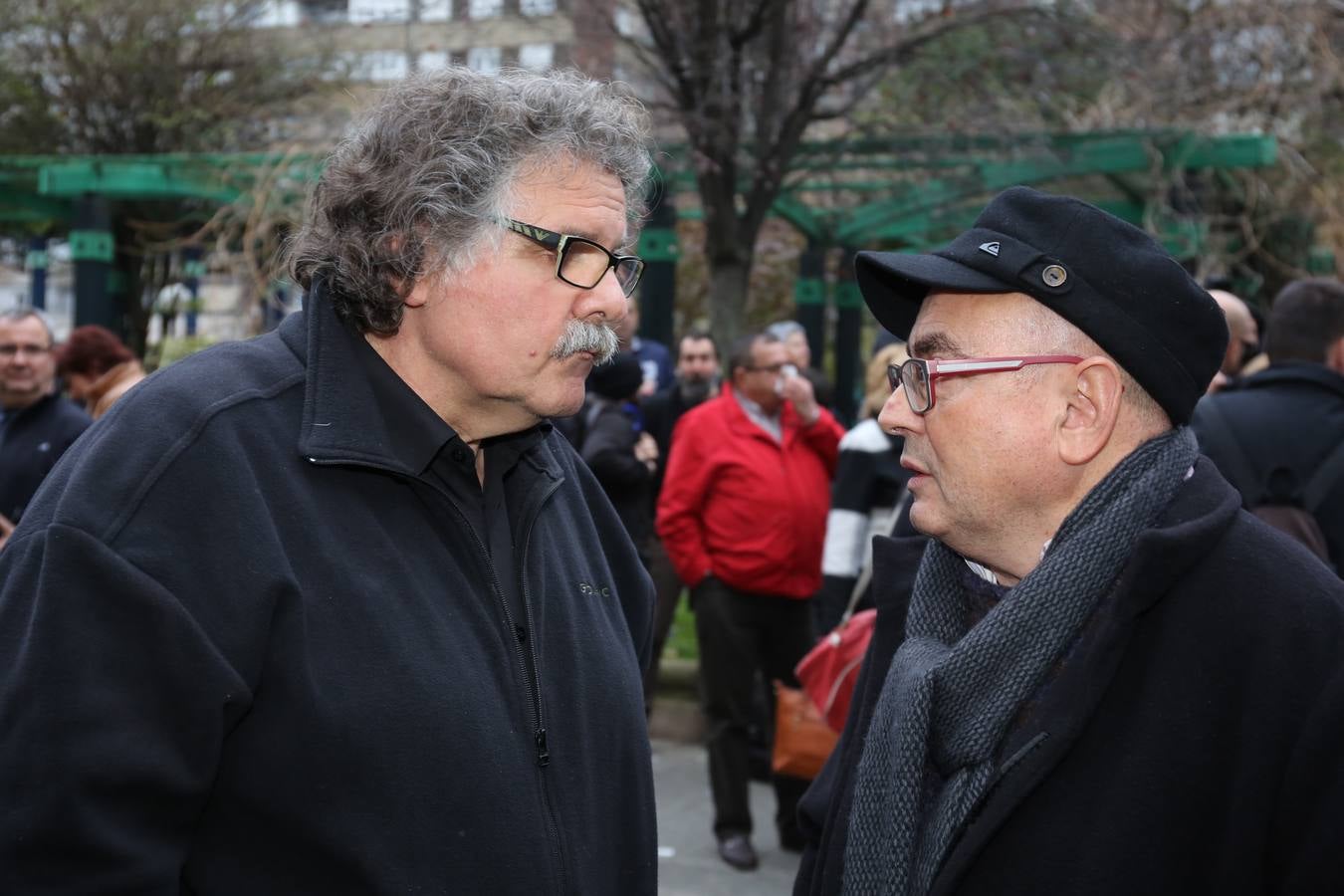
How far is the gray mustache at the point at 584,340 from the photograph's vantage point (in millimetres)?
2010

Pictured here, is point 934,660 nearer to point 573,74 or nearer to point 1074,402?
point 1074,402

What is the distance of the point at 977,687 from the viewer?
1.83 m

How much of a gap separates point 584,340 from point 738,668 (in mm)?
3871

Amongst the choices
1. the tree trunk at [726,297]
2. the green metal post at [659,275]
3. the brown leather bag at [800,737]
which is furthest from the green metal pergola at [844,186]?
the brown leather bag at [800,737]

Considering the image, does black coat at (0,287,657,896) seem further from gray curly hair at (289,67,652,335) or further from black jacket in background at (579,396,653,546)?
black jacket in background at (579,396,653,546)

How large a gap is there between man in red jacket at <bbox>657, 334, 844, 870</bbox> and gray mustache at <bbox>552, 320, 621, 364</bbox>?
3.58 meters

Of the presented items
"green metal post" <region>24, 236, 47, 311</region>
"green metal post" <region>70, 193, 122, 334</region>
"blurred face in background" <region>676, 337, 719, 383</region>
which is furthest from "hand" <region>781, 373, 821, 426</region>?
"green metal post" <region>24, 236, 47, 311</region>

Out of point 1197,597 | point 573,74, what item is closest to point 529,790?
point 1197,597

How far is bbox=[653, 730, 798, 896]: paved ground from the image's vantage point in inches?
206

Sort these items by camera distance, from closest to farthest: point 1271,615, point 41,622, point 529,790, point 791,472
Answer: point 41,622 < point 1271,615 < point 529,790 < point 791,472

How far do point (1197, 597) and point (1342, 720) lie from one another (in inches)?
8.5

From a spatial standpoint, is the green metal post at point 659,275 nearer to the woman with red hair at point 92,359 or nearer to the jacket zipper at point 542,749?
the woman with red hair at point 92,359

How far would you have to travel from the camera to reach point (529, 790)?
1.85m

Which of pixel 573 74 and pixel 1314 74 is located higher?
pixel 1314 74
